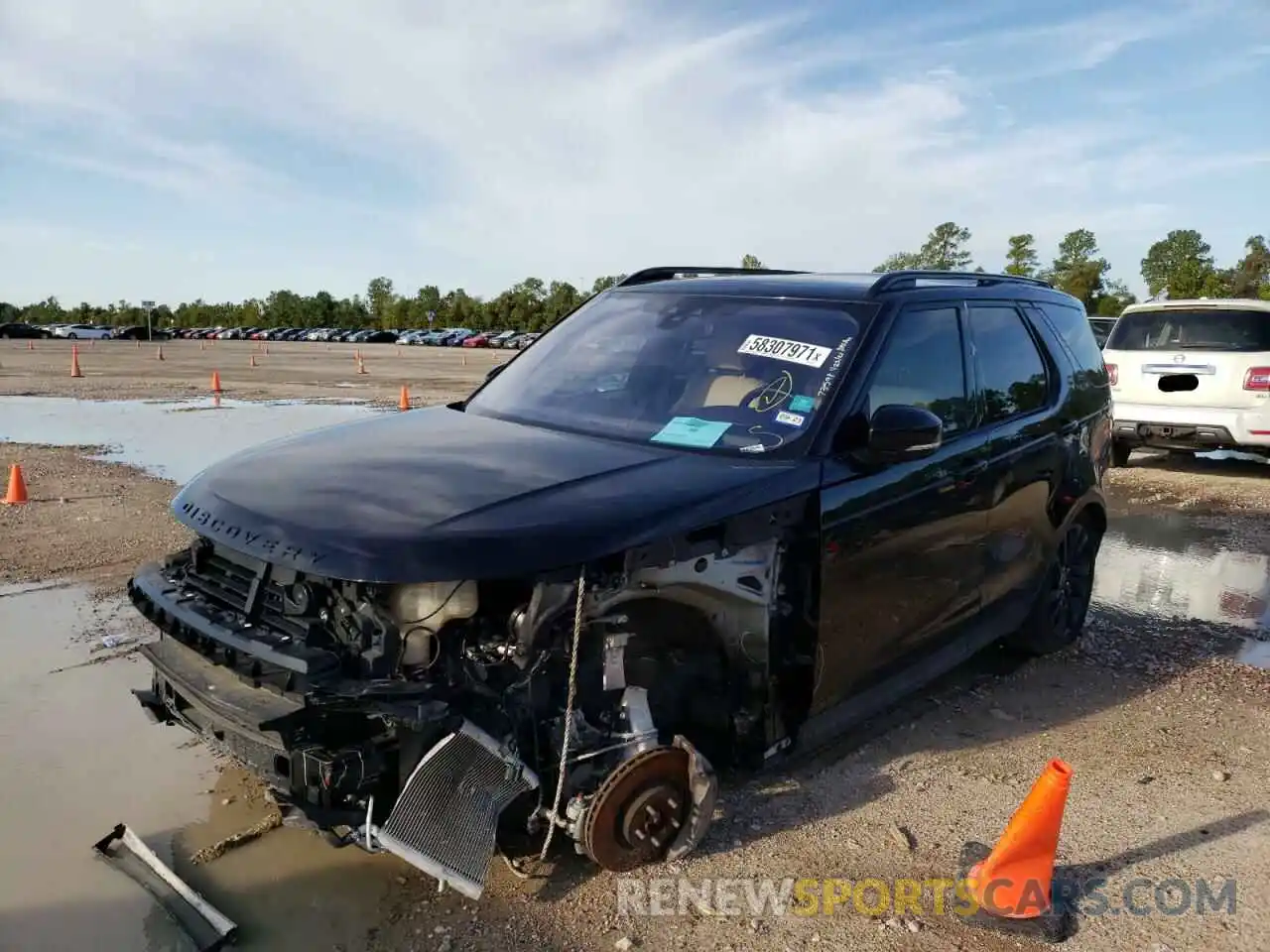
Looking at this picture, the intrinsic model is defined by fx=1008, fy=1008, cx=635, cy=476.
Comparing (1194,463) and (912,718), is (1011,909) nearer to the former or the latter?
(912,718)

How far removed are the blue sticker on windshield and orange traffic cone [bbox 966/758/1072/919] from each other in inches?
61.5

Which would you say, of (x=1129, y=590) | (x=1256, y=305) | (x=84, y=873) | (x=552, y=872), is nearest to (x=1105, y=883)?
(x=552, y=872)

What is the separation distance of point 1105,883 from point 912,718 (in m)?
1.33

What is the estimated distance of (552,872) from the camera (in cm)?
330

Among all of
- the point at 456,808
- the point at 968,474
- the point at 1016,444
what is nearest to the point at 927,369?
the point at 968,474

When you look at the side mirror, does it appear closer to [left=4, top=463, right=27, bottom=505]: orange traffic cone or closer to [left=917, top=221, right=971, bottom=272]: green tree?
[left=4, top=463, right=27, bottom=505]: orange traffic cone

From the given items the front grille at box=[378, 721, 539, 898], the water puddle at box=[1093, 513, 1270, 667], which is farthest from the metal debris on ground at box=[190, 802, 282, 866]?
the water puddle at box=[1093, 513, 1270, 667]

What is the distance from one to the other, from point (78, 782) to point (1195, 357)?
1083cm

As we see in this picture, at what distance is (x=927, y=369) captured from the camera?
13.9 feet

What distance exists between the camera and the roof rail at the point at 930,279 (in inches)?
164

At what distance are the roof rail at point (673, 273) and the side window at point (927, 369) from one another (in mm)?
1019

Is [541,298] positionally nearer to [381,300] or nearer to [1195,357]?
[381,300]

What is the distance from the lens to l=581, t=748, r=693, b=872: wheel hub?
10.1 ft

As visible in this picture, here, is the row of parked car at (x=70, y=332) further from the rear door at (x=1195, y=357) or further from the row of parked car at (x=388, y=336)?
the rear door at (x=1195, y=357)
